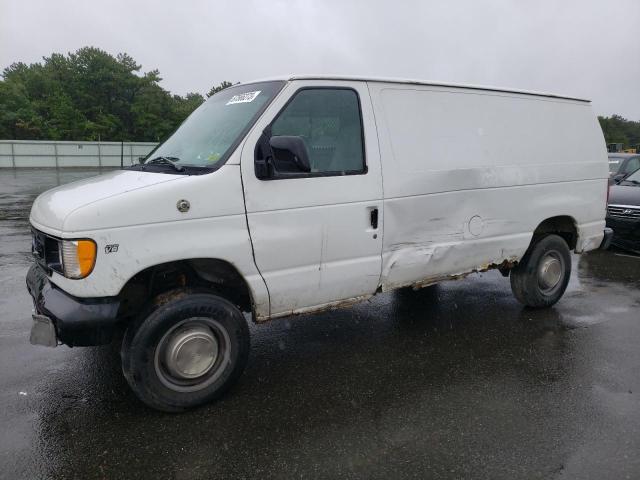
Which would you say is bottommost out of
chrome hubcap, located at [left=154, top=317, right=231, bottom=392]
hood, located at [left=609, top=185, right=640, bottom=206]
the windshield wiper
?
chrome hubcap, located at [left=154, top=317, right=231, bottom=392]

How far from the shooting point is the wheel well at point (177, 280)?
3314mm

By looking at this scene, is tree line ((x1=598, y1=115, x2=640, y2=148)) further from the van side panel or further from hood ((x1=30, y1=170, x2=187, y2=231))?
hood ((x1=30, y1=170, x2=187, y2=231))

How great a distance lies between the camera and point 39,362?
13.3 feet

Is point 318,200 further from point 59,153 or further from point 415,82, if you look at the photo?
point 59,153

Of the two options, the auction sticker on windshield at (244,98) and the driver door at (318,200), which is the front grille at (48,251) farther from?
the auction sticker on windshield at (244,98)

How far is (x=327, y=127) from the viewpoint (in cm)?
375

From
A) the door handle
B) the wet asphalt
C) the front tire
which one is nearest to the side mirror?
the door handle

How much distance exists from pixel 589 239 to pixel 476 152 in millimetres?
2027

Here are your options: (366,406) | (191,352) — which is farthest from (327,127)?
(366,406)

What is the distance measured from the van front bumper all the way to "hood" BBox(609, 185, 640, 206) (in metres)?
8.21

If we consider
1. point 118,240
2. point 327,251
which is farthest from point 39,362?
point 327,251

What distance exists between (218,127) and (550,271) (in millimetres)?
3811

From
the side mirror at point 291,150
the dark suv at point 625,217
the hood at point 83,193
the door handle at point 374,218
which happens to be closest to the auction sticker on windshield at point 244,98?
the side mirror at point 291,150

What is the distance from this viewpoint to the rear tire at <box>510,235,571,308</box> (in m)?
5.20
